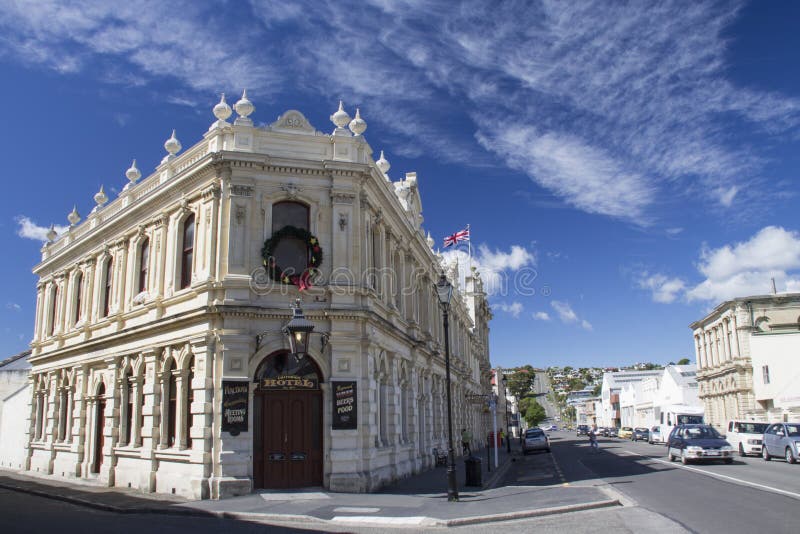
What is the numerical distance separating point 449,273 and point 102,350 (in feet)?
76.7

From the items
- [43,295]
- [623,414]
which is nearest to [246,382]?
[43,295]

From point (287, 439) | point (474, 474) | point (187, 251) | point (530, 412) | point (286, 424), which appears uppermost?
point (187, 251)

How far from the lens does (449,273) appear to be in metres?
43.5

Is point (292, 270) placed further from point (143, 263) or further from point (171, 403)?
point (143, 263)

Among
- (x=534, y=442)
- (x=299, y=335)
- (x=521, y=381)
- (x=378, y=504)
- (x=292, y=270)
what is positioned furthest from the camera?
(x=521, y=381)

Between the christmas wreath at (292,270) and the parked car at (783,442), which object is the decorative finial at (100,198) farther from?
the parked car at (783,442)

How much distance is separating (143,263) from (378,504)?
45.2 ft

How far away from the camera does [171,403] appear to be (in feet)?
69.8

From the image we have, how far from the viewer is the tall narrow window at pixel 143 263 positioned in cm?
2444

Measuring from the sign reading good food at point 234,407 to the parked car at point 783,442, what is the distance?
20440 mm

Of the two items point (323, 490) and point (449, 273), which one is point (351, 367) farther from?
point (449, 273)

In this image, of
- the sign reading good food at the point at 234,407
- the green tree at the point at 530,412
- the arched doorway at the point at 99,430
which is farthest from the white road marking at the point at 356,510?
the green tree at the point at 530,412

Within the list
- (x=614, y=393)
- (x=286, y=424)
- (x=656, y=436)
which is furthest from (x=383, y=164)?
(x=614, y=393)

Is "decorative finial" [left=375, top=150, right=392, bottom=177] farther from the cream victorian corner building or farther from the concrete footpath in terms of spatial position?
the concrete footpath
